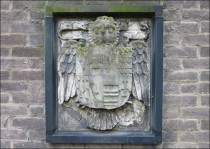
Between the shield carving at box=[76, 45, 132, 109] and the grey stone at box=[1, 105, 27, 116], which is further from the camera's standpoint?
the grey stone at box=[1, 105, 27, 116]

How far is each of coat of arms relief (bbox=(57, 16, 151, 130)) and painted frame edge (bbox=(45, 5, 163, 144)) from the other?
67 mm

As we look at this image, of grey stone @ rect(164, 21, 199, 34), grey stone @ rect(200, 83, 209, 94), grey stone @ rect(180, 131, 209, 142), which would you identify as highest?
grey stone @ rect(164, 21, 199, 34)

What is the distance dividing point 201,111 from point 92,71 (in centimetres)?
103

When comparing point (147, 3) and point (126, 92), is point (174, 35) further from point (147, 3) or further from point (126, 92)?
point (126, 92)

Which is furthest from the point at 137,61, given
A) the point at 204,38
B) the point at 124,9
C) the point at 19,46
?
the point at 19,46

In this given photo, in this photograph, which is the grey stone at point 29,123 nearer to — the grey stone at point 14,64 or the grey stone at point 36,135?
the grey stone at point 36,135

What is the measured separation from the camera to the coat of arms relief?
2.62 metres

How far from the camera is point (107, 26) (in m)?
2.59

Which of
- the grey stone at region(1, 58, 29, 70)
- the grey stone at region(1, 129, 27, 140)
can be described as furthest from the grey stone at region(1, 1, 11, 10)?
the grey stone at region(1, 129, 27, 140)

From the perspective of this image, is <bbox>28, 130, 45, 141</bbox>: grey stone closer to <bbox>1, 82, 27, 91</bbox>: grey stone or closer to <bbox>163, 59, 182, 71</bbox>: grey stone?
<bbox>1, 82, 27, 91</bbox>: grey stone

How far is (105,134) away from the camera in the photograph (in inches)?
107

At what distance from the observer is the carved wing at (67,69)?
8.80 feet

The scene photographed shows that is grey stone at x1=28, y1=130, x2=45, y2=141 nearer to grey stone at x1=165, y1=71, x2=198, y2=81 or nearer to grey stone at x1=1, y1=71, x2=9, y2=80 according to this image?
grey stone at x1=1, y1=71, x2=9, y2=80

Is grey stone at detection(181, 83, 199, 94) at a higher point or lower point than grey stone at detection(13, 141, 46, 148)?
higher
